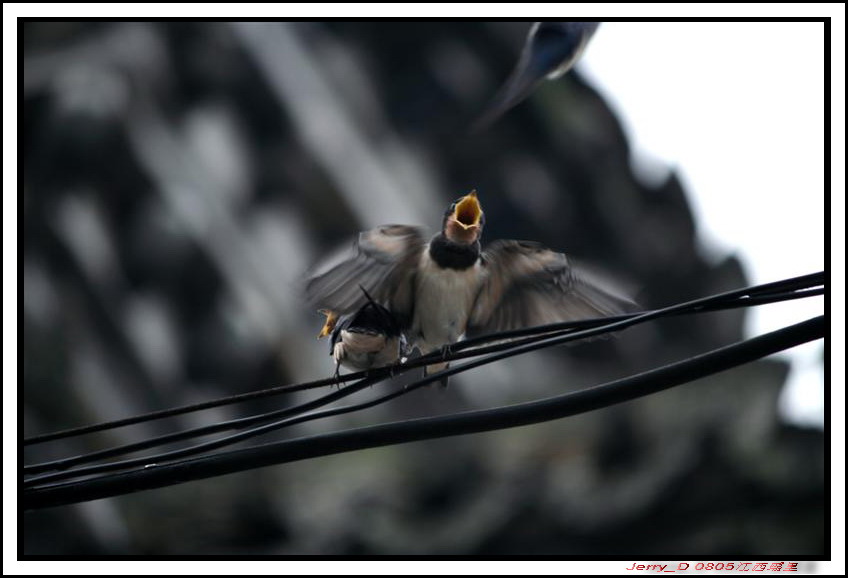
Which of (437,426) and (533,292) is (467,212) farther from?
(437,426)

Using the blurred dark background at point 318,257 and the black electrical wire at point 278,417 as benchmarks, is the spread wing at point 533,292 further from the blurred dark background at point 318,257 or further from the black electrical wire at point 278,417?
the blurred dark background at point 318,257

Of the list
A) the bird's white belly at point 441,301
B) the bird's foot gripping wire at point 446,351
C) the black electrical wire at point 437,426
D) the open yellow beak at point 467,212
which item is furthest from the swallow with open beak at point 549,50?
the black electrical wire at point 437,426

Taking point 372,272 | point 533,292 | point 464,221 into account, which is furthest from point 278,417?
point 533,292

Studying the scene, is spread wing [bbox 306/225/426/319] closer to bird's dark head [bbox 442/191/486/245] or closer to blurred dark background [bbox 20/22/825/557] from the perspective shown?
bird's dark head [bbox 442/191/486/245]

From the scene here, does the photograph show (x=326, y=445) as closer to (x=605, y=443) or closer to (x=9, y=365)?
(x=9, y=365)

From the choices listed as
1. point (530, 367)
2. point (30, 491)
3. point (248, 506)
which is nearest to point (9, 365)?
point (30, 491)

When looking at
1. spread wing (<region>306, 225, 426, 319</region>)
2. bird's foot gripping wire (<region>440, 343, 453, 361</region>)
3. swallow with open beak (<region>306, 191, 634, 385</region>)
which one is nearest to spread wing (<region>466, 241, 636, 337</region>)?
swallow with open beak (<region>306, 191, 634, 385</region>)
